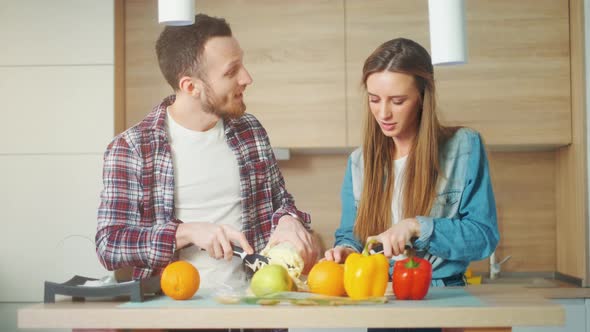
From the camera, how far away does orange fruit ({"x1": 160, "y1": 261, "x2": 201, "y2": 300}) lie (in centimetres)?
163

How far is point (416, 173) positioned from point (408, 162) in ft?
0.19

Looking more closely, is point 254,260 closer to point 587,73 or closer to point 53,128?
point 53,128

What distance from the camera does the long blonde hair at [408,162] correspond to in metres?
2.09

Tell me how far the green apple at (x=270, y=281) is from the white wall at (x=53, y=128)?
2.02 m

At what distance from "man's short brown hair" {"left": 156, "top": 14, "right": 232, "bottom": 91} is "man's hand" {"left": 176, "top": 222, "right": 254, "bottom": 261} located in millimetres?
495

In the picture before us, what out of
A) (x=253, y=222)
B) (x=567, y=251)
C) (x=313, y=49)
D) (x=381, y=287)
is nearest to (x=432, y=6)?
(x=381, y=287)

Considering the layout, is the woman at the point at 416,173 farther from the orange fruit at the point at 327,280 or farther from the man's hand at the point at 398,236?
the orange fruit at the point at 327,280

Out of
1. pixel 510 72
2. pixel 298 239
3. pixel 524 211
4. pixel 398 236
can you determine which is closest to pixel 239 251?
pixel 298 239

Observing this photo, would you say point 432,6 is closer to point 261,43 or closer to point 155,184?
point 155,184

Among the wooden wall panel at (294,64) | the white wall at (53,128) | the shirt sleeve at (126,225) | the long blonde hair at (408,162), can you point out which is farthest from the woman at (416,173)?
the white wall at (53,128)

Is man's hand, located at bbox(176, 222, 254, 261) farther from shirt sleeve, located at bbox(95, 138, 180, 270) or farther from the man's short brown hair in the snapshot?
the man's short brown hair

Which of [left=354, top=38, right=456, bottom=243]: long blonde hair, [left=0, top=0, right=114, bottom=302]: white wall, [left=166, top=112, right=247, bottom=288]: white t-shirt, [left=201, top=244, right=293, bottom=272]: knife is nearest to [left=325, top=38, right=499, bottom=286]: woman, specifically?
[left=354, top=38, right=456, bottom=243]: long blonde hair

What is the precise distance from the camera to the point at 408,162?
7.02 ft

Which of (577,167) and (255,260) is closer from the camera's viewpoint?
(255,260)
